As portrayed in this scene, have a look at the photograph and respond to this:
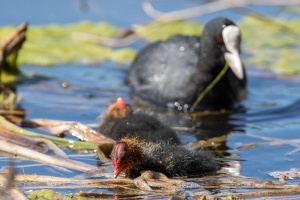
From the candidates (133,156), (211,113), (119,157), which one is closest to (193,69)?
(211,113)

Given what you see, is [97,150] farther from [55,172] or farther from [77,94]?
[77,94]

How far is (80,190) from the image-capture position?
4.75 m

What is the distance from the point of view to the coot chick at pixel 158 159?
15.6 feet

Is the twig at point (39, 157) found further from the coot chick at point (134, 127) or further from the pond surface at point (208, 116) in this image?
the coot chick at point (134, 127)

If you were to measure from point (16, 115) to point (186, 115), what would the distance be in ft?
5.00

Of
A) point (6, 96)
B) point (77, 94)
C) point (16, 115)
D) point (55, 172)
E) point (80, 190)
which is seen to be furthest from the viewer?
point (77, 94)

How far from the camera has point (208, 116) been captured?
23.6 feet

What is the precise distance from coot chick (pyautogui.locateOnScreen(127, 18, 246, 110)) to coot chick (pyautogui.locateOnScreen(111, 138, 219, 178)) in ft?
6.75

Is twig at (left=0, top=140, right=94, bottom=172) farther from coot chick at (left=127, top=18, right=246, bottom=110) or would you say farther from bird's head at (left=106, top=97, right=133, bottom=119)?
coot chick at (left=127, top=18, right=246, bottom=110)

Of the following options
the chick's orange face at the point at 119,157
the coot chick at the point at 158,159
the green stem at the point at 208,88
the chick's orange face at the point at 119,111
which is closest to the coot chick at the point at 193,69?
the green stem at the point at 208,88

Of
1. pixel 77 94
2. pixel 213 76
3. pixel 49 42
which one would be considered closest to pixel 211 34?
pixel 213 76

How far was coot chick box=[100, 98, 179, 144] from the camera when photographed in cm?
545

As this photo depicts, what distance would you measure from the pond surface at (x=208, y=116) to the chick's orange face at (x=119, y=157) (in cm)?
43

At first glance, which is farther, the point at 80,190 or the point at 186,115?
the point at 186,115
